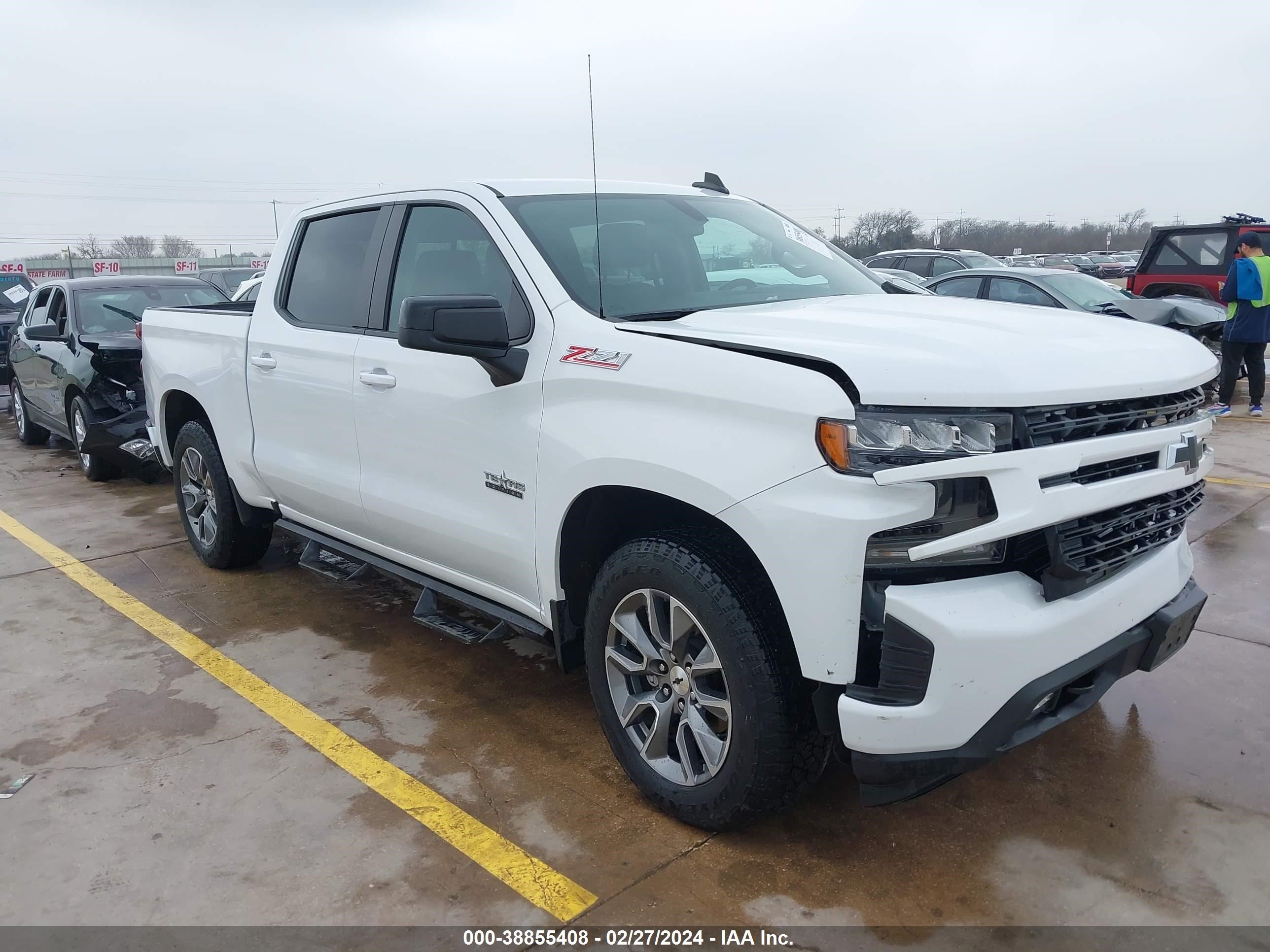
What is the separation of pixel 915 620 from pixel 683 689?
0.82 metres

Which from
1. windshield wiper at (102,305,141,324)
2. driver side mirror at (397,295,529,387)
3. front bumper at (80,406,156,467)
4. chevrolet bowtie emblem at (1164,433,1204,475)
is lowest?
front bumper at (80,406,156,467)

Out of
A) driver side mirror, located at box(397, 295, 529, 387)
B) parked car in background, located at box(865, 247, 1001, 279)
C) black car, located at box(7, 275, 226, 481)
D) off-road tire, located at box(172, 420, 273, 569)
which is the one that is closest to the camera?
driver side mirror, located at box(397, 295, 529, 387)

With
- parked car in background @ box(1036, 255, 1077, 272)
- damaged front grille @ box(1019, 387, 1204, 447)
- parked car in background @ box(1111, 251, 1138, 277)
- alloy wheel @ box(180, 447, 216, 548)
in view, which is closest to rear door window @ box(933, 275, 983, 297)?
alloy wheel @ box(180, 447, 216, 548)

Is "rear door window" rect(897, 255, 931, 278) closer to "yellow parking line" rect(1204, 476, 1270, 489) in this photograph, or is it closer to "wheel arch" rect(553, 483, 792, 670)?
"yellow parking line" rect(1204, 476, 1270, 489)

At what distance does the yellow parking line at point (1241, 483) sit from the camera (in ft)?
22.2

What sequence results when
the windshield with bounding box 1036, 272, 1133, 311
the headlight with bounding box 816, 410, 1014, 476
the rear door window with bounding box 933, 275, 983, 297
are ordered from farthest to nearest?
1. the rear door window with bounding box 933, 275, 983, 297
2. the windshield with bounding box 1036, 272, 1133, 311
3. the headlight with bounding box 816, 410, 1014, 476

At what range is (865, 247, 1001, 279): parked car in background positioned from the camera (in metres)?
14.7

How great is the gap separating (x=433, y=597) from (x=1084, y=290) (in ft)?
27.2

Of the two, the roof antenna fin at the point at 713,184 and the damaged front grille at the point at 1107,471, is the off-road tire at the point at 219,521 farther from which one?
the damaged front grille at the point at 1107,471

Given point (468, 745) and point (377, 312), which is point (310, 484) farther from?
point (468, 745)

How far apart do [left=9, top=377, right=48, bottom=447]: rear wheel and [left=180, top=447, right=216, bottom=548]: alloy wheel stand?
5.69 metres

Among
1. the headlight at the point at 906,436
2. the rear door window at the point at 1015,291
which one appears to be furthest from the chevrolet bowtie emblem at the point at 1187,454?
the rear door window at the point at 1015,291

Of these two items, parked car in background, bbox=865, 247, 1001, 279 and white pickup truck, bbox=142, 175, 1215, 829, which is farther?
parked car in background, bbox=865, 247, 1001, 279

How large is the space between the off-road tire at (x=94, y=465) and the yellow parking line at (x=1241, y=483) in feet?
28.0
